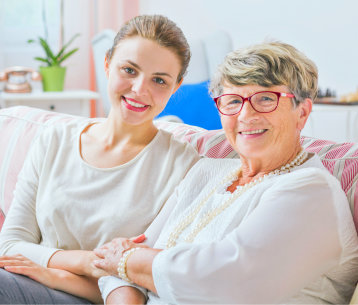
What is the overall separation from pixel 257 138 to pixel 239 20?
147 inches

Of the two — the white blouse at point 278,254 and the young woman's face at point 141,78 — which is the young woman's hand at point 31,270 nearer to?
the white blouse at point 278,254

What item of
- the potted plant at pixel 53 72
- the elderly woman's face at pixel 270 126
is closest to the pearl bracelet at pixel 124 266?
the elderly woman's face at pixel 270 126

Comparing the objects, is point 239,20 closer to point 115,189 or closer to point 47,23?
point 47,23

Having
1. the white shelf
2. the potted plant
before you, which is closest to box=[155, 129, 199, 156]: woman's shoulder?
the potted plant

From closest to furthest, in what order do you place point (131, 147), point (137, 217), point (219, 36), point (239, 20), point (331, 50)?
1. point (137, 217)
2. point (131, 147)
3. point (219, 36)
4. point (331, 50)
5. point (239, 20)

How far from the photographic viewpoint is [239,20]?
15.7 feet

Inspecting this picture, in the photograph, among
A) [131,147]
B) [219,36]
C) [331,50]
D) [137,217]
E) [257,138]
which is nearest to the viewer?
[257,138]

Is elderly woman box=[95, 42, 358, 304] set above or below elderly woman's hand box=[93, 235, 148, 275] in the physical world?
above

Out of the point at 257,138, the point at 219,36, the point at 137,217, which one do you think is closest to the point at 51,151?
the point at 137,217

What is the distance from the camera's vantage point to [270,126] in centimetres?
122

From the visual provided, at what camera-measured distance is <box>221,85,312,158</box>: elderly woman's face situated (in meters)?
1.22

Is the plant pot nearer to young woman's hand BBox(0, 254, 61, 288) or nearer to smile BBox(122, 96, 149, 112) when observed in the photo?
smile BBox(122, 96, 149, 112)

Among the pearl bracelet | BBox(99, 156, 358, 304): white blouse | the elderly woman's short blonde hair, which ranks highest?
the elderly woman's short blonde hair

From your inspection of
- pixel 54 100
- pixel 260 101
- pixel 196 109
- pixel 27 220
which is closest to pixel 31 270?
pixel 27 220
